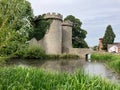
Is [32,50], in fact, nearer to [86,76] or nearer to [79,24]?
[79,24]

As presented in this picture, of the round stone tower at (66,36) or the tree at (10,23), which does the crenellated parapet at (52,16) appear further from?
the tree at (10,23)

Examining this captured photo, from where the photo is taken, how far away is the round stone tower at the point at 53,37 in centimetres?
4975

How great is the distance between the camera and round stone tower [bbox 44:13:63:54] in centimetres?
4975

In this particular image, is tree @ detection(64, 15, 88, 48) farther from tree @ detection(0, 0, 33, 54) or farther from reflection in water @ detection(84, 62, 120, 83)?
tree @ detection(0, 0, 33, 54)

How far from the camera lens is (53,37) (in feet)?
164

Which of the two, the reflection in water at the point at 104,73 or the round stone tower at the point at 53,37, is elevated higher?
the round stone tower at the point at 53,37

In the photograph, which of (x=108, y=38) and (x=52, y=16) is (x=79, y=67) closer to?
(x=52, y=16)

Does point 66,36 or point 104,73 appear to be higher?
point 66,36

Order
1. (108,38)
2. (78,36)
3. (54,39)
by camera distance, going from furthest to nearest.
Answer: (108,38) < (78,36) < (54,39)

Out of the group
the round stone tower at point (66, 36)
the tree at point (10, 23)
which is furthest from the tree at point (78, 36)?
the tree at point (10, 23)

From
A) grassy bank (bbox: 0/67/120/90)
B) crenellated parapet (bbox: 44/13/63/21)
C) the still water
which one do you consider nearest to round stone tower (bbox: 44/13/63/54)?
crenellated parapet (bbox: 44/13/63/21)

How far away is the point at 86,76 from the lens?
8.90 metres

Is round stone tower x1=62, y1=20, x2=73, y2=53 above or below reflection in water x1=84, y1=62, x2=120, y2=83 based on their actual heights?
above

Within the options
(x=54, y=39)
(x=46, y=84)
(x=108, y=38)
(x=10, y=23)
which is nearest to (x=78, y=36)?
(x=108, y=38)
